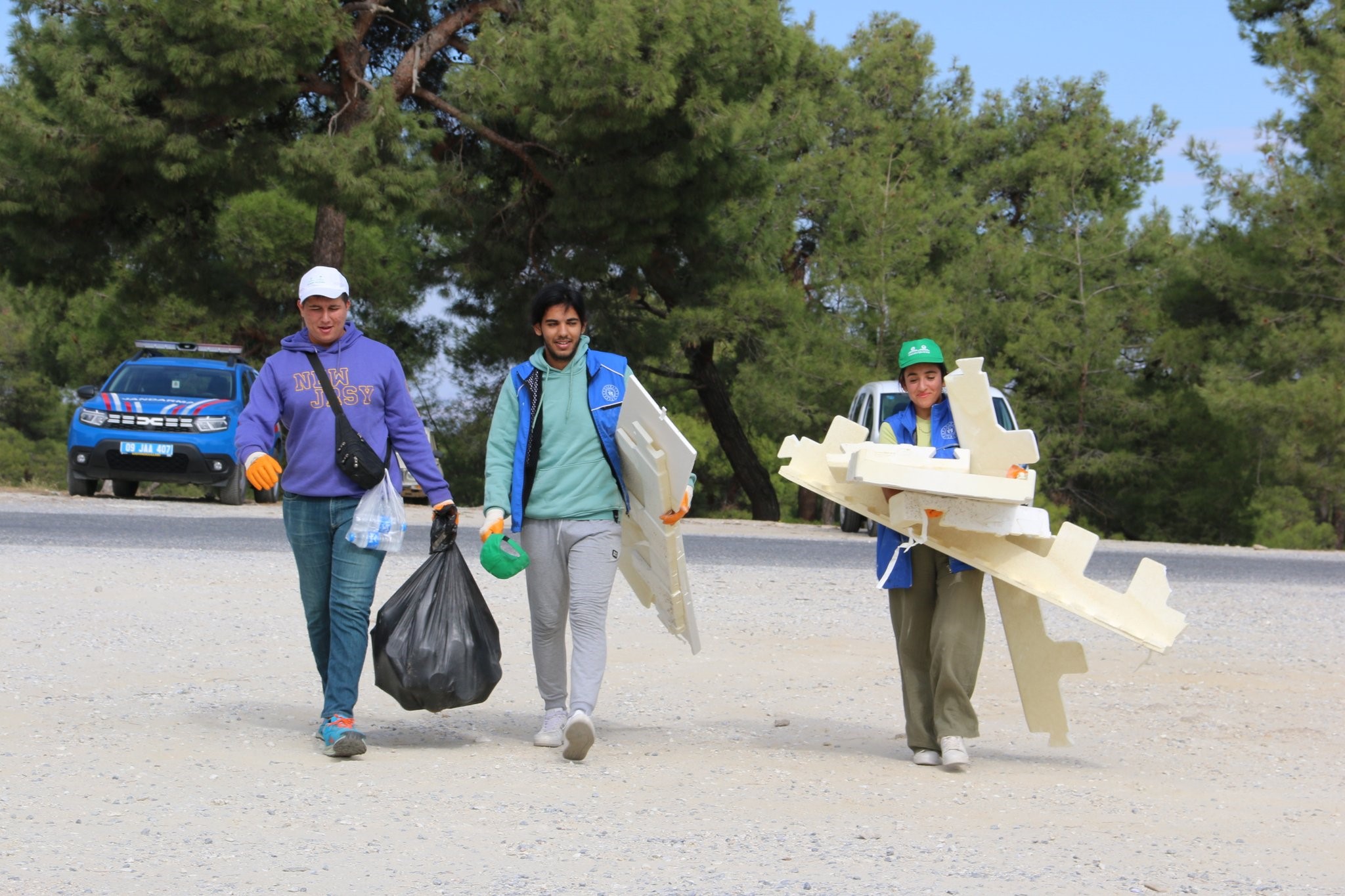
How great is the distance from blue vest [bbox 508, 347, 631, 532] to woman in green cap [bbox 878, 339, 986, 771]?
1035 mm

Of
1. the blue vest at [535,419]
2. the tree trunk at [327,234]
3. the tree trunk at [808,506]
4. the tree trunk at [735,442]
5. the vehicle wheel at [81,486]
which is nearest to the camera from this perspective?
the blue vest at [535,419]

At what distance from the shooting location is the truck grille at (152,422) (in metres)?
18.4

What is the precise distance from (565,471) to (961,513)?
150 cm

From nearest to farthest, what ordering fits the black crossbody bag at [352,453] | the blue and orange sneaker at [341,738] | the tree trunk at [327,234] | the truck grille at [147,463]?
the blue and orange sneaker at [341,738] → the black crossbody bag at [352,453] → the truck grille at [147,463] → the tree trunk at [327,234]

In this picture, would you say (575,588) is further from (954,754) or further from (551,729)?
(954,754)

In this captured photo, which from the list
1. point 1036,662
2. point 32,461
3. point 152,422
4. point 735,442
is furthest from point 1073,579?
point 32,461

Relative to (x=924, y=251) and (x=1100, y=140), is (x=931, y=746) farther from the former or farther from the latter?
(x=1100, y=140)

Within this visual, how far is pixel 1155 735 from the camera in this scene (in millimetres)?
6824

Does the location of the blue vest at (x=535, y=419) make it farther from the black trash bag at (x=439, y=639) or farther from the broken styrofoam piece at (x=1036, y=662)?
the broken styrofoam piece at (x=1036, y=662)

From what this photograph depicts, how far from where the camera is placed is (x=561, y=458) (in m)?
5.82

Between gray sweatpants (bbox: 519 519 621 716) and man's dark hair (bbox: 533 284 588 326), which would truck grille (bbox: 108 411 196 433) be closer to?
gray sweatpants (bbox: 519 519 621 716)

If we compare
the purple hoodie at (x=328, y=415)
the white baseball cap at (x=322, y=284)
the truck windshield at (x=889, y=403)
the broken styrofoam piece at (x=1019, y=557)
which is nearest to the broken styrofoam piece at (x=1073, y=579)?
the broken styrofoam piece at (x=1019, y=557)

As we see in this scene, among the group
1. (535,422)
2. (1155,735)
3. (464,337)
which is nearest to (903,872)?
(535,422)

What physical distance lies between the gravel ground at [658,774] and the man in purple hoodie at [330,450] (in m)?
0.40
